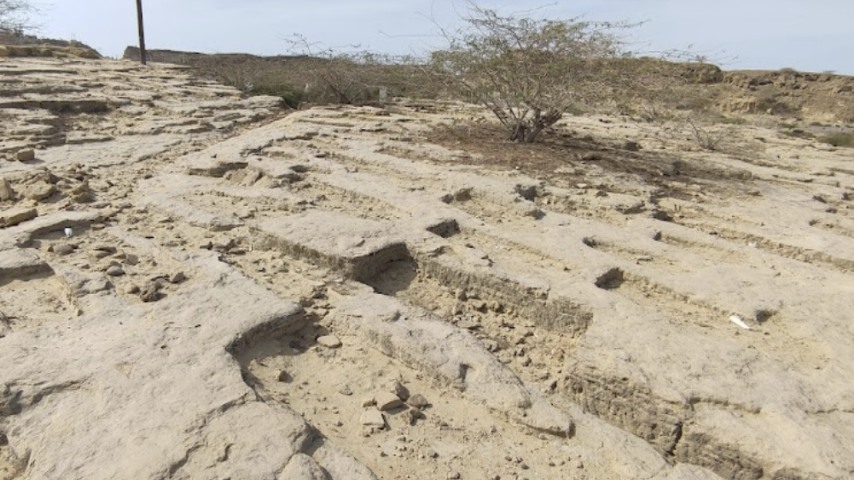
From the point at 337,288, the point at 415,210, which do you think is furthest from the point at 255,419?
the point at 415,210

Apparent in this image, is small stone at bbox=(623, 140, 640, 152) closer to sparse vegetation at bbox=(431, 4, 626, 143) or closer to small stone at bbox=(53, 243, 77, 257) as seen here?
sparse vegetation at bbox=(431, 4, 626, 143)

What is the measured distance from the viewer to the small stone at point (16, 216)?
3.21 meters

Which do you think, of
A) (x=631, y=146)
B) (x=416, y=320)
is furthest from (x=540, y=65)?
(x=416, y=320)

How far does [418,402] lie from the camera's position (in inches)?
77.5

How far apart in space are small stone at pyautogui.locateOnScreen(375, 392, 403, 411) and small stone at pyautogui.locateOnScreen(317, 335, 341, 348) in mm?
352

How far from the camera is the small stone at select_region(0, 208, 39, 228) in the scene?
3215mm

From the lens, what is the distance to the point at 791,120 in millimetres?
13695

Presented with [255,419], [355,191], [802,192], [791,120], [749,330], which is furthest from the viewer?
[791,120]

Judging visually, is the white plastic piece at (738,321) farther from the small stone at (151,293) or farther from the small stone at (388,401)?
the small stone at (151,293)

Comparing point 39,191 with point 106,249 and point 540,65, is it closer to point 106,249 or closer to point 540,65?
point 106,249

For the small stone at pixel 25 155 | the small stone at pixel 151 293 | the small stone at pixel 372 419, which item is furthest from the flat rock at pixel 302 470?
the small stone at pixel 25 155

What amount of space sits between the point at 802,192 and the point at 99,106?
259 inches

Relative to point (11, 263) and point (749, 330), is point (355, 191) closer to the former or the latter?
point (11, 263)

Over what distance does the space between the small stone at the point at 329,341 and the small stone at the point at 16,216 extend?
1980mm
